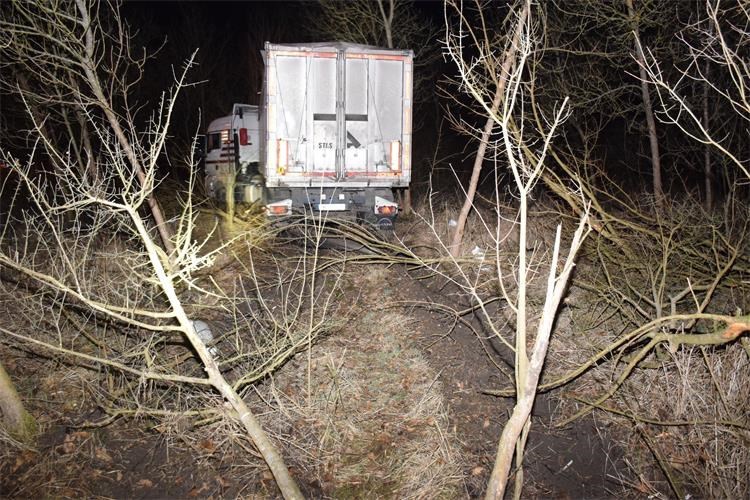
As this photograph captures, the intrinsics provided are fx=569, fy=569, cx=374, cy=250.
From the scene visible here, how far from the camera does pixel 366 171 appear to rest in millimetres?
10203

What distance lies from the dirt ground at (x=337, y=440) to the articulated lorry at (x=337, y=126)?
12.5 feet

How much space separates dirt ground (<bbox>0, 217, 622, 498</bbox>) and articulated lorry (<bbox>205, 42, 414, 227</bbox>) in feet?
12.5

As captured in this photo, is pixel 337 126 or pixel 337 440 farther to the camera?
pixel 337 126

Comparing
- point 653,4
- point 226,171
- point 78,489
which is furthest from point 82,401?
point 653,4

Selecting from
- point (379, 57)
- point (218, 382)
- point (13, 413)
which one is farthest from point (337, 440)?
point (379, 57)

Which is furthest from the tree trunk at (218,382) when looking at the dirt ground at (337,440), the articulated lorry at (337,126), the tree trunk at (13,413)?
the articulated lorry at (337,126)

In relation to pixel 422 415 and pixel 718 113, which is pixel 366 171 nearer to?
pixel 422 415

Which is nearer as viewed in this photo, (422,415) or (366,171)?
(422,415)

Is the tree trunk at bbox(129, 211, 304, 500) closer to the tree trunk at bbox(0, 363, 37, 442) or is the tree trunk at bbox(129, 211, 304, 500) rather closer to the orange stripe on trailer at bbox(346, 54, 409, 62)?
the tree trunk at bbox(0, 363, 37, 442)

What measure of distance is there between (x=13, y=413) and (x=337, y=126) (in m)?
6.35

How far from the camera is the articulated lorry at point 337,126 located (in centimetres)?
957

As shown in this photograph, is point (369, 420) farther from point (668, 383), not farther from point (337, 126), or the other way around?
point (337, 126)

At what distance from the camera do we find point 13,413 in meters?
5.82

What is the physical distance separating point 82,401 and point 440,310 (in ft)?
15.1
